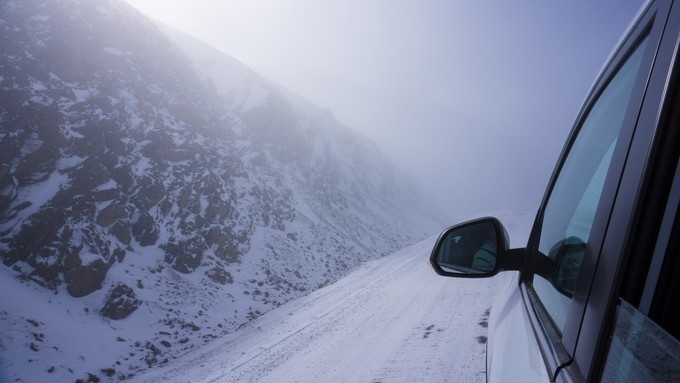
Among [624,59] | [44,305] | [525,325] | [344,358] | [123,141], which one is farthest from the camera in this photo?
[123,141]

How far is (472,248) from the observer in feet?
6.64

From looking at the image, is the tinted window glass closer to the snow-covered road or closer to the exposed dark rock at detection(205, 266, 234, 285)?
the snow-covered road

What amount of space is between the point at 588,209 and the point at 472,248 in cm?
69

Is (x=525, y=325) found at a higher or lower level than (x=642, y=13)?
lower

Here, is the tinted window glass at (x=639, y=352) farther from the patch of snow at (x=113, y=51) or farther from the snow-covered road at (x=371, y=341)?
the patch of snow at (x=113, y=51)

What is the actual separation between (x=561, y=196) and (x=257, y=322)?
14.9 m

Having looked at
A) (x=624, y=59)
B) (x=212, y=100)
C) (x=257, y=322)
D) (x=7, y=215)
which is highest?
(x=212, y=100)

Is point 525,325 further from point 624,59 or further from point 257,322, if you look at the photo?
point 257,322

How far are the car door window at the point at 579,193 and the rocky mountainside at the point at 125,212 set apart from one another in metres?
13.5

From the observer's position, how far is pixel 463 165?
5546 inches

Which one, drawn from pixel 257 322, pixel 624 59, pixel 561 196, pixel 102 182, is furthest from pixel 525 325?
pixel 102 182

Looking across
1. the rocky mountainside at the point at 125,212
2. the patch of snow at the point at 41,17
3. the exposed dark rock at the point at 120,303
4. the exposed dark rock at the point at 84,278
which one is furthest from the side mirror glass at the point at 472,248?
the patch of snow at the point at 41,17

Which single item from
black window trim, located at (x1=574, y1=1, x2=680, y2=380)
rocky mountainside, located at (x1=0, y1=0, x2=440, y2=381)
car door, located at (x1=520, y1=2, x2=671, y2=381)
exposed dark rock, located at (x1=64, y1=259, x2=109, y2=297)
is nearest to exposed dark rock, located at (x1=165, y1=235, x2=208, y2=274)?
rocky mountainside, located at (x1=0, y1=0, x2=440, y2=381)

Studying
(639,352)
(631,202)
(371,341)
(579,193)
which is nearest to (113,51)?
(371,341)
